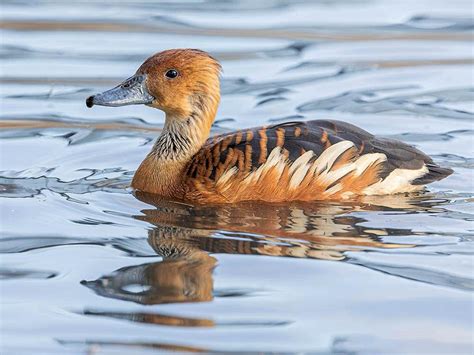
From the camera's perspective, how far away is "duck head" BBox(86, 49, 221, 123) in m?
10.2

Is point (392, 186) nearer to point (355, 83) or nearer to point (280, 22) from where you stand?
point (355, 83)

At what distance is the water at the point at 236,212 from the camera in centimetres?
719

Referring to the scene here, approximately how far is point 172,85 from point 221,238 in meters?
1.87

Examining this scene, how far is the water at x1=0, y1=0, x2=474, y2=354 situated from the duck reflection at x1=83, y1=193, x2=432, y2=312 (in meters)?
0.02

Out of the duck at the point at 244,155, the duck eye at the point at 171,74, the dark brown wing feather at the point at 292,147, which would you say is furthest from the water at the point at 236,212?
the duck eye at the point at 171,74

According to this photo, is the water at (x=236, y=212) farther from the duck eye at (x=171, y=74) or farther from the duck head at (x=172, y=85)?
the duck eye at (x=171, y=74)

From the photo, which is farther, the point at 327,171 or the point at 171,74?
the point at 171,74

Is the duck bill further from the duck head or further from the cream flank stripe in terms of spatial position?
the cream flank stripe

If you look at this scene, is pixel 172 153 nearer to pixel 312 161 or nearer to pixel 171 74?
pixel 171 74

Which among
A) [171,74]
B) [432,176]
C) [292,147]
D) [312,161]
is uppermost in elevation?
[171,74]

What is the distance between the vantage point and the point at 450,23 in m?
16.7

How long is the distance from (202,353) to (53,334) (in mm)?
886

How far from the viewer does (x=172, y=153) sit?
33.8 feet

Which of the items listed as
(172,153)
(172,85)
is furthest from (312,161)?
(172,85)
